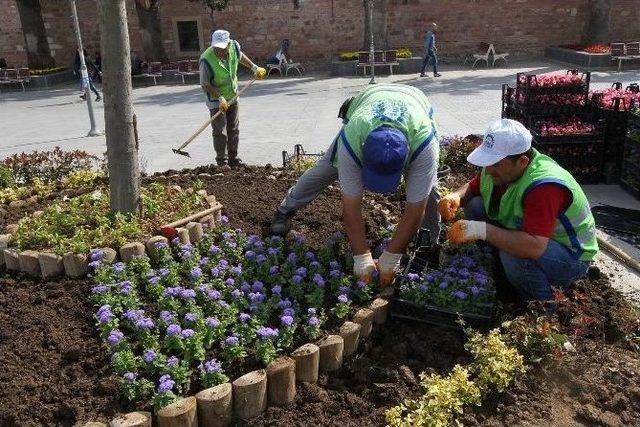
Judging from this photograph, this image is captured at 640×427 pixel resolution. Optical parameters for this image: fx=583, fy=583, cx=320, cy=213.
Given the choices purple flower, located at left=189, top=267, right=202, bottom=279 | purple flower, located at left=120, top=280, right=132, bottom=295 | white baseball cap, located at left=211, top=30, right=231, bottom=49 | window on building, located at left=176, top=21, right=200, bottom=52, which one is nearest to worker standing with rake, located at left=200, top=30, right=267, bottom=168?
white baseball cap, located at left=211, top=30, right=231, bottom=49

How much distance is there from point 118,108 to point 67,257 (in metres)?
1.17

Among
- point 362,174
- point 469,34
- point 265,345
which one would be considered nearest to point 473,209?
point 362,174

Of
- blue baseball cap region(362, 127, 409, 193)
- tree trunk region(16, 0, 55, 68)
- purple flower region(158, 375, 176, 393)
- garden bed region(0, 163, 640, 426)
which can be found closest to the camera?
purple flower region(158, 375, 176, 393)

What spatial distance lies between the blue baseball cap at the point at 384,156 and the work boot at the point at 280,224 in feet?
4.78

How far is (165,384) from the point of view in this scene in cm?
275

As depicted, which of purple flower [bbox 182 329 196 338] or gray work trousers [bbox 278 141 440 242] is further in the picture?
gray work trousers [bbox 278 141 440 242]

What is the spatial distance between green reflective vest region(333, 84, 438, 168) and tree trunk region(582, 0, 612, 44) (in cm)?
1992

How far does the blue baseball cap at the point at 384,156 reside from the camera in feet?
10.3

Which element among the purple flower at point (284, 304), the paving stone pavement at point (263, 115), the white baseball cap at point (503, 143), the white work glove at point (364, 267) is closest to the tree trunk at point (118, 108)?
the purple flower at point (284, 304)

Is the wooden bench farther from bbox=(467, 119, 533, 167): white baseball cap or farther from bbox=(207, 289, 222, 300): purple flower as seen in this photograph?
bbox=(207, 289, 222, 300): purple flower

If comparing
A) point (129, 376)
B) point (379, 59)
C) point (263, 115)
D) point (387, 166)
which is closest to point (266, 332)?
point (129, 376)

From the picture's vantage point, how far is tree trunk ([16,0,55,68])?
2070 cm

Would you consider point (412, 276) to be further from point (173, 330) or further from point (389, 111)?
point (173, 330)

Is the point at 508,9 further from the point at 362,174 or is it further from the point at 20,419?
the point at 20,419
